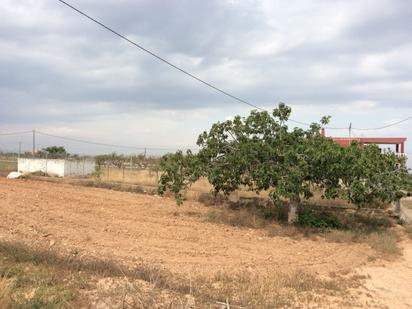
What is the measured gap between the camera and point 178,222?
16000 mm

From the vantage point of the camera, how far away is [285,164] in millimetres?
15523

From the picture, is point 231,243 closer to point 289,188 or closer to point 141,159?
point 289,188

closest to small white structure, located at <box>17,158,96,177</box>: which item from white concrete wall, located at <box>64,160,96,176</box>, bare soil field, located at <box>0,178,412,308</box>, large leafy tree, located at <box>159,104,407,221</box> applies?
white concrete wall, located at <box>64,160,96,176</box>

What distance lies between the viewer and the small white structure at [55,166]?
3528 cm

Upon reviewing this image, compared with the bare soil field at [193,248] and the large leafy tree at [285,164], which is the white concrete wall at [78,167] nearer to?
the bare soil field at [193,248]

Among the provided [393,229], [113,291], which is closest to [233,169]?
[393,229]

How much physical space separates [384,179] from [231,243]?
19.3ft

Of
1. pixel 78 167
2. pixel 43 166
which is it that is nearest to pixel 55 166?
pixel 43 166

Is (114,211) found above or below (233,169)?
below

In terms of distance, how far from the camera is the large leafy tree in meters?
15.0

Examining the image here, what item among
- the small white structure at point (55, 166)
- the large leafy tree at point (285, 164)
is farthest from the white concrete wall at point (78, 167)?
the large leafy tree at point (285, 164)

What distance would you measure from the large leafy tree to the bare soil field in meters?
1.65

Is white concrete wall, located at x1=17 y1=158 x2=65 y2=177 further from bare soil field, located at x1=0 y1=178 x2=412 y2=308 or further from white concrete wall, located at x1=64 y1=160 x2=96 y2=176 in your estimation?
bare soil field, located at x1=0 y1=178 x2=412 y2=308

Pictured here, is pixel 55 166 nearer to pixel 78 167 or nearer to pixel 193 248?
pixel 78 167
